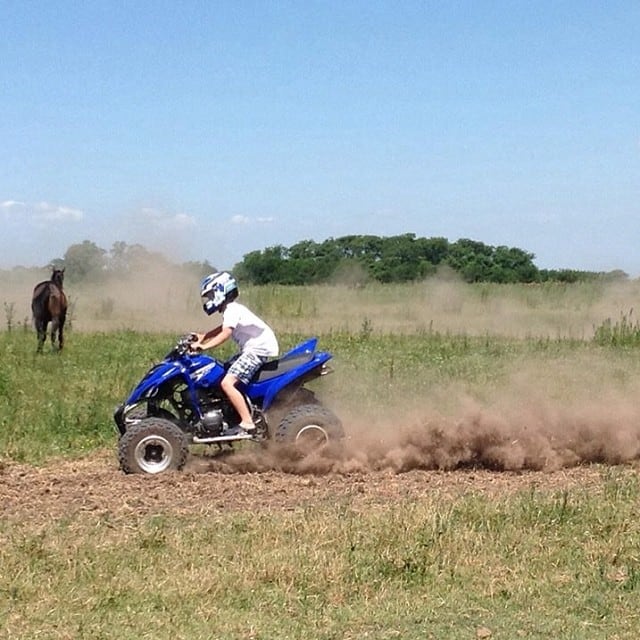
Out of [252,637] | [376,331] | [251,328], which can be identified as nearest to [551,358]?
[376,331]

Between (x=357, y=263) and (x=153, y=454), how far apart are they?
3746cm

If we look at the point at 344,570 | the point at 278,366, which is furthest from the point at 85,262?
the point at 344,570

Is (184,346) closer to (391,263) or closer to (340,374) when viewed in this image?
(340,374)

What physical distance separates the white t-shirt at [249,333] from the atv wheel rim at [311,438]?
2.97 feet

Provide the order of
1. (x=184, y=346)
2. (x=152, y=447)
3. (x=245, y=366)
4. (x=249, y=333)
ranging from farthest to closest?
(x=249, y=333) < (x=245, y=366) < (x=184, y=346) < (x=152, y=447)

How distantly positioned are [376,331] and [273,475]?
1852 centimetres

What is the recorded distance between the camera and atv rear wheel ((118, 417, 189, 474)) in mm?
11000

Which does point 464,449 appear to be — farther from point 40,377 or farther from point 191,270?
point 191,270

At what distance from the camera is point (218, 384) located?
1133 cm

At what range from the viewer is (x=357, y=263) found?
1898 inches

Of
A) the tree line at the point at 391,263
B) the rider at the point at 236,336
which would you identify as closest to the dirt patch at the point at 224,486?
the rider at the point at 236,336

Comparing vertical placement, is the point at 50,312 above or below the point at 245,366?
above

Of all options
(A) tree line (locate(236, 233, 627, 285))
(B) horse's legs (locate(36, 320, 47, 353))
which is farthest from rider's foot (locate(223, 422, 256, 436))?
(A) tree line (locate(236, 233, 627, 285))

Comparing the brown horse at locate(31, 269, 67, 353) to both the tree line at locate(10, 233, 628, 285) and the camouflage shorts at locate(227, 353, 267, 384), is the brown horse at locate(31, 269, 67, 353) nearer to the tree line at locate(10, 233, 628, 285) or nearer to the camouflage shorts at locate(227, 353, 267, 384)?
the tree line at locate(10, 233, 628, 285)
